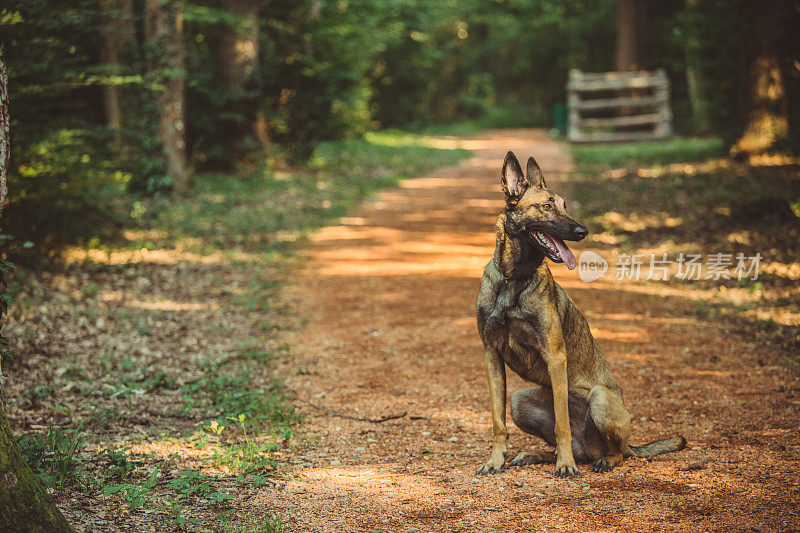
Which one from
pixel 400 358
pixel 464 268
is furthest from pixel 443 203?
pixel 400 358

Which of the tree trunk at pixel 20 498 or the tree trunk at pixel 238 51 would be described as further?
the tree trunk at pixel 238 51

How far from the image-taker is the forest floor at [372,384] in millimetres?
4199

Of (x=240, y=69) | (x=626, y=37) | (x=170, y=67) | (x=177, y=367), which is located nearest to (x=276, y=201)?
(x=170, y=67)

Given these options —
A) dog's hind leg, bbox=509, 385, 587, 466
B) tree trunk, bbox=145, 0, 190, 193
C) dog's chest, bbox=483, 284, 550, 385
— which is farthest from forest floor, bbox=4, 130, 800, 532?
tree trunk, bbox=145, 0, 190, 193

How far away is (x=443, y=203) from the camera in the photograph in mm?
16344

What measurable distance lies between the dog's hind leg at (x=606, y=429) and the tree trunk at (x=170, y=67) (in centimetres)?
1168

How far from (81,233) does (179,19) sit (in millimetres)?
5846

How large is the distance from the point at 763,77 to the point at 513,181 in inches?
495

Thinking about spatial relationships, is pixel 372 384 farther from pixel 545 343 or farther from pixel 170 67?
pixel 170 67

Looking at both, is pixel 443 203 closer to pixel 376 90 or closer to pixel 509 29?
pixel 376 90

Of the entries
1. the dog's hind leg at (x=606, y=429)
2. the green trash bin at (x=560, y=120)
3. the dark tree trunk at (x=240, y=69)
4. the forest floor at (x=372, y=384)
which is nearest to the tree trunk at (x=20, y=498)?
the forest floor at (x=372, y=384)

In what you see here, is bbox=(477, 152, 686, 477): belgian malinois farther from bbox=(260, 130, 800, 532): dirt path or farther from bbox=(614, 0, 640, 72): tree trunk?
bbox=(614, 0, 640, 72): tree trunk

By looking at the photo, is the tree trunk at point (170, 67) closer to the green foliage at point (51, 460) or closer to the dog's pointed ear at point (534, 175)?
the green foliage at point (51, 460)

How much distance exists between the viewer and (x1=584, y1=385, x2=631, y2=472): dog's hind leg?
458 centimetres
